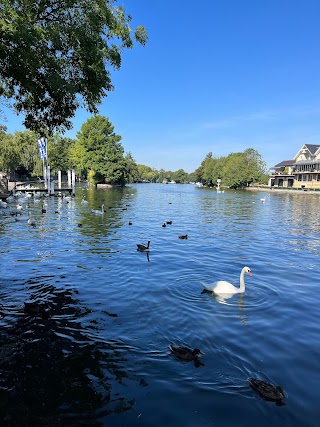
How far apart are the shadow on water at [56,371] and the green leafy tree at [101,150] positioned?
85993mm

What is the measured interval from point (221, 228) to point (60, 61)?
20776 millimetres

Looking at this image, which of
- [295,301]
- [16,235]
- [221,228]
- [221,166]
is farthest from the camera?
[221,166]

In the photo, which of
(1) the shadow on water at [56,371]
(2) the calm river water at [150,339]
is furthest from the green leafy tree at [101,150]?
(1) the shadow on water at [56,371]

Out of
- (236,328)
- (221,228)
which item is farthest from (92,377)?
(221,228)

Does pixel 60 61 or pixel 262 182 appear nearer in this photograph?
pixel 60 61

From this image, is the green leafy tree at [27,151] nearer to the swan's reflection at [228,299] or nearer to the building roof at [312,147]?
the building roof at [312,147]

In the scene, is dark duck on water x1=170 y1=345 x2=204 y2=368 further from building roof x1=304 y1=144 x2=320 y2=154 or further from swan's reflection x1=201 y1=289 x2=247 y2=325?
building roof x1=304 y1=144 x2=320 y2=154

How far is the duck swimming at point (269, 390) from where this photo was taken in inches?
217

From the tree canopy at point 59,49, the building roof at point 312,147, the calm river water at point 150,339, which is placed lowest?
the calm river water at point 150,339

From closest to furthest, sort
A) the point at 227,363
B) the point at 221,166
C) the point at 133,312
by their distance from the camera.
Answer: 1. the point at 227,363
2. the point at 133,312
3. the point at 221,166

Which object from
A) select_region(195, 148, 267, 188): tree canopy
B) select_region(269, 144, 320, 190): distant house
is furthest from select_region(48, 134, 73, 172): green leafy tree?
select_region(269, 144, 320, 190): distant house

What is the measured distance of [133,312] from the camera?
9.04 meters

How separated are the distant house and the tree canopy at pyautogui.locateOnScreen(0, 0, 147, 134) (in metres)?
97.3

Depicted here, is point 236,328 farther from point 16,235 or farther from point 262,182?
point 262,182
